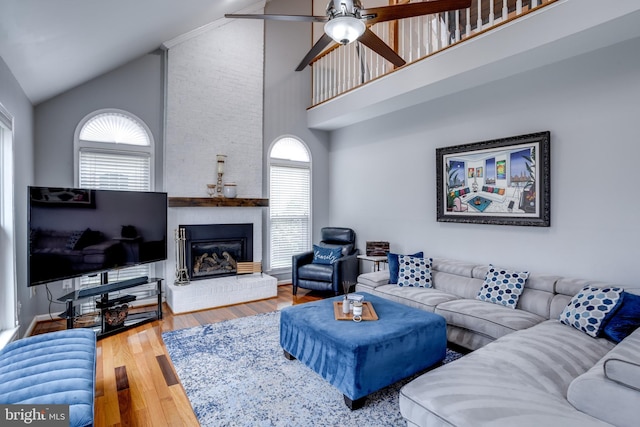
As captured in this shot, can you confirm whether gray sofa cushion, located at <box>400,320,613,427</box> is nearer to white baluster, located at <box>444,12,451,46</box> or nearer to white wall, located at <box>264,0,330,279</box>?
white baluster, located at <box>444,12,451,46</box>

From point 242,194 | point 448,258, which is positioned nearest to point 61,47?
point 242,194

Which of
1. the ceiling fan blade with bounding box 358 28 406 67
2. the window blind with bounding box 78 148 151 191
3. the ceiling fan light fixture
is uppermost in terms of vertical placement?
the ceiling fan blade with bounding box 358 28 406 67

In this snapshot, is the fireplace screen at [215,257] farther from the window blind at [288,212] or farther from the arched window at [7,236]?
the arched window at [7,236]

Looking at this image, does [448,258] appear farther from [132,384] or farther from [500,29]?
[132,384]

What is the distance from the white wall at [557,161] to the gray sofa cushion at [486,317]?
81 cm

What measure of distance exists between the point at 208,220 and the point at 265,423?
3.38 m

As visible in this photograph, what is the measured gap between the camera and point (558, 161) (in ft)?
10.9

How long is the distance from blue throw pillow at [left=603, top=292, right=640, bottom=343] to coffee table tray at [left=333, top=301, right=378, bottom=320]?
1.71 meters

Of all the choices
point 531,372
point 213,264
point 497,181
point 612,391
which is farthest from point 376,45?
point 213,264

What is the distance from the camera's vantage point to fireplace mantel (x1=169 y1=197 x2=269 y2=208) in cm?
458

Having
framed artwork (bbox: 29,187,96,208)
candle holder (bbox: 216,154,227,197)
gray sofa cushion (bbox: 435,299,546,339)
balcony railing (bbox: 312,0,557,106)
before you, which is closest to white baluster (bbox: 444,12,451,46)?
balcony railing (bbox: 312,0,557,106)

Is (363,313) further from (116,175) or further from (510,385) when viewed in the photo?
(116,175)

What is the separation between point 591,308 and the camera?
256 centimetres

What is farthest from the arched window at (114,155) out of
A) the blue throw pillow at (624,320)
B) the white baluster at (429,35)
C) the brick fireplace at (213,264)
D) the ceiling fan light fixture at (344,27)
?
the blue throw pillow at (624,320)
